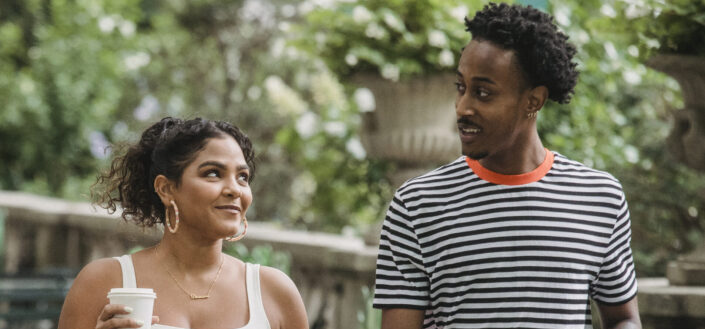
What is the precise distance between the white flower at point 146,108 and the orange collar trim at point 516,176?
12.1 meters

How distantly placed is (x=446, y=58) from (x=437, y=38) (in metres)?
0.10

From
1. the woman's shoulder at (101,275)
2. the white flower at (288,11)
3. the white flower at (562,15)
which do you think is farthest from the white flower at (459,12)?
the white flower at (288,11)

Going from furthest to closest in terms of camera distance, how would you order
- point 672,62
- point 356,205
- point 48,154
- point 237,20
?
point 237,20
point 48,154
point 356,205
point 672,62

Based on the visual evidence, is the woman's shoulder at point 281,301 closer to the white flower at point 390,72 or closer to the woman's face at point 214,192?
the woman's face at point 214,192

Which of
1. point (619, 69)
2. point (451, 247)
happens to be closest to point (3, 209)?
point (619, 69)

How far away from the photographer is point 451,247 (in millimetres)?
1981

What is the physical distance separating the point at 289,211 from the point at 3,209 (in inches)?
221

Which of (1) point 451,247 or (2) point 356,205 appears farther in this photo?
(2) point 356,205

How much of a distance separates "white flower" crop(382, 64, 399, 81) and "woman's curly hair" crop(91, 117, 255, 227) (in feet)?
5.27

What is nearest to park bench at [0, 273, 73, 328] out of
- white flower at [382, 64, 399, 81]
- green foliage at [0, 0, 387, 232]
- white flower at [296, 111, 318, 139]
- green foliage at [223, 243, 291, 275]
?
green foliage at [223, 243, 291, 275]

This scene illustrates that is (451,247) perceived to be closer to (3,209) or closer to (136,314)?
(136,314)

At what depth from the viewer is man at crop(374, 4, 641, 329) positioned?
1.95 m

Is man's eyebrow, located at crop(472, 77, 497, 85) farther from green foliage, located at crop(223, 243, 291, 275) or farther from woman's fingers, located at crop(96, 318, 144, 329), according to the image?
green foliage, located at crop(223, 243, 291, 275)

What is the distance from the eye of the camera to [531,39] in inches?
77.0
